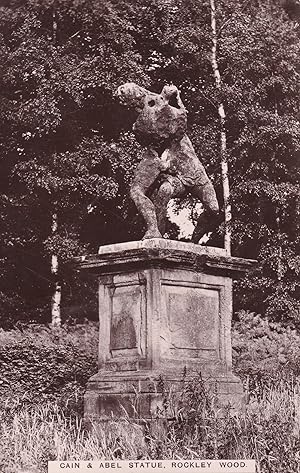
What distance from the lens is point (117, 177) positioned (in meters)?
20.1

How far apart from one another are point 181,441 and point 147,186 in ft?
8.13

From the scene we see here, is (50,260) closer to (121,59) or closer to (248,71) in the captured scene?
(121,59)

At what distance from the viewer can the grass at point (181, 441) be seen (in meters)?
5.92

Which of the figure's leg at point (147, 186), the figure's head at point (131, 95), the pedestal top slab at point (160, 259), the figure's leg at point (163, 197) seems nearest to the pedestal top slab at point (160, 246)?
the pedestal top slab at point (160, 259)

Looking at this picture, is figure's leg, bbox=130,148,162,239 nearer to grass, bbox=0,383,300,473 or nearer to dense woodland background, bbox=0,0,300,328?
grass, bbox=0,383,300,473

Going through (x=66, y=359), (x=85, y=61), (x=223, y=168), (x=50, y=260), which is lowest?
(x=66, y=359)

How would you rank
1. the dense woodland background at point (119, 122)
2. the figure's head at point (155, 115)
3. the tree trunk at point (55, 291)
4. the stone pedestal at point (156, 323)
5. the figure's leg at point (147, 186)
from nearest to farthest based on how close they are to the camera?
the stone pedestal at point (156, 323), the figure's leg at point (147, 186), the figure's head at point (155, 115), the dense woodland background at point (119, 122), the tree trunk at point (55, 291)

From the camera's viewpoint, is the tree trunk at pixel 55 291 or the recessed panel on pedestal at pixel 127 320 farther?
the tree trunk at pixel 55 291

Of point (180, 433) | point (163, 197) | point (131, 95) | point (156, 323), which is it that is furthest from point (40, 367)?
point (180, 433)

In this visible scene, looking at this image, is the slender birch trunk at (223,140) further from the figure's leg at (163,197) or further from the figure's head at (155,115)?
the figure's head at (155,115)

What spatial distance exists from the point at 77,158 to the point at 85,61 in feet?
7.16

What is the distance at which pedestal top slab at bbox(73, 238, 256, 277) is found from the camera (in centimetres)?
735

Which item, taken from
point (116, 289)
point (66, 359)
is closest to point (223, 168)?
point (66, 359)

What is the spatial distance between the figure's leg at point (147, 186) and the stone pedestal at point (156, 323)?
1.10 ft
